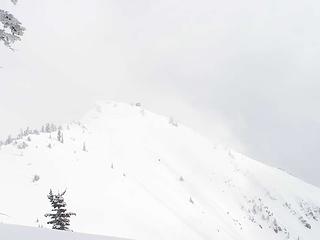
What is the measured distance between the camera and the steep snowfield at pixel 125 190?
95.0 m

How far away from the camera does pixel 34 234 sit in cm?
1270

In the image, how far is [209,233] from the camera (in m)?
128

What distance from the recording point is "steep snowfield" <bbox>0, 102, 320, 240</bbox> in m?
95.0

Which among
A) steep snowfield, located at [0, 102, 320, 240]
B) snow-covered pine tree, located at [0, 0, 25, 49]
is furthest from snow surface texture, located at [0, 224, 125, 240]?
steep snowfield, located at [0, 102, 320, 240]

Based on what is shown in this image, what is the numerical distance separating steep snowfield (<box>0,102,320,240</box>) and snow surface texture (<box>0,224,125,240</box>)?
47778mm

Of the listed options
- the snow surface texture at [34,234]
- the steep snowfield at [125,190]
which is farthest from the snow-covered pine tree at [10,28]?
the steep snowfield at [125,190]

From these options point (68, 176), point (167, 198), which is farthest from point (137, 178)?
point (68, 176)

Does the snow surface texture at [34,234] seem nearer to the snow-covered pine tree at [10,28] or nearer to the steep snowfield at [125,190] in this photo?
the snow-covered pine tree at [10,28]

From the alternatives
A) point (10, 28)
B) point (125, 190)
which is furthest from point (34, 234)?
point (125, 190)

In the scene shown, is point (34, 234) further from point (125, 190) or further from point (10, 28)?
point (125, 190)

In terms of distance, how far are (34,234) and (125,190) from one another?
111m

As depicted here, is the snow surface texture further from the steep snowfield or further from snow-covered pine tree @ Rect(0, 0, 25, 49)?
the steep snowfield

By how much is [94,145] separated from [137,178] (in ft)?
55.2

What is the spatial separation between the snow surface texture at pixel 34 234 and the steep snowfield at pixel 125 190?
47.8 meters
